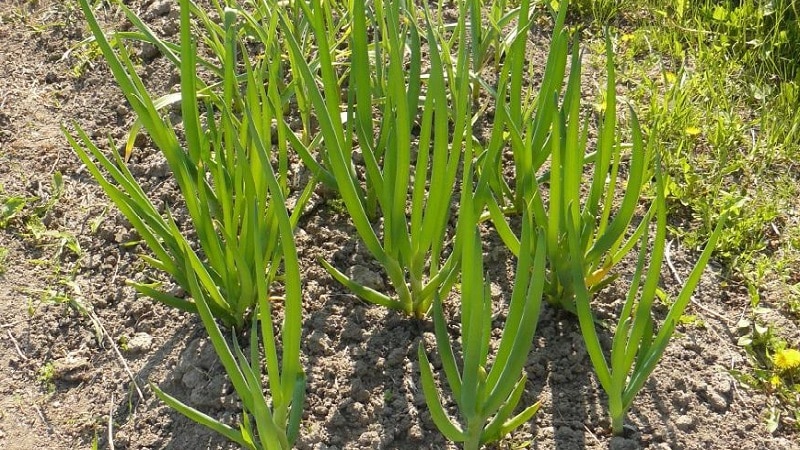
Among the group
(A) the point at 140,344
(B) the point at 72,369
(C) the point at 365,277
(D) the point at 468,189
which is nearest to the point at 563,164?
(D) the point at 468,189

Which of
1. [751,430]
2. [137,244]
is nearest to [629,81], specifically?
[751,430]

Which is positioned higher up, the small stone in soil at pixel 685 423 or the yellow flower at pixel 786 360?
the yellow flower at pixel 786 360

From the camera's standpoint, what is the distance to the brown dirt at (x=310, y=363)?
5.54 ft

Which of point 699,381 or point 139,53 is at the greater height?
point 139,53

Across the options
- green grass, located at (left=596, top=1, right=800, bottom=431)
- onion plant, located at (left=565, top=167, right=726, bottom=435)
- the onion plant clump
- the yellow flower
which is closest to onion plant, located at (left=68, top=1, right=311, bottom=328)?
the onion plant clump

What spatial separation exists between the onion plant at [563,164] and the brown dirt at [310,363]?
0.46ft

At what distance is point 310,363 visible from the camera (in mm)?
1794

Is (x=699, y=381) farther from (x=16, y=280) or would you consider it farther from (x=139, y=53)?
(x=139, y=53)

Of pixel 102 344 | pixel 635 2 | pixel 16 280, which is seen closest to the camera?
pixel 102 344

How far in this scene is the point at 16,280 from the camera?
209 centimetres

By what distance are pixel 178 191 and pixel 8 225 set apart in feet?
1.36

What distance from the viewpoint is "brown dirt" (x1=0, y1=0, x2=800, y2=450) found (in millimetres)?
1689

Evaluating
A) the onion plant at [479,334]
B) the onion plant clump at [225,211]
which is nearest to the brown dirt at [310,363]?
the onion plant clump at [225,211]

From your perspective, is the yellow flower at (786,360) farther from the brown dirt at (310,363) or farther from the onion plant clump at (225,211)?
the onion plant clump at (225,211)
